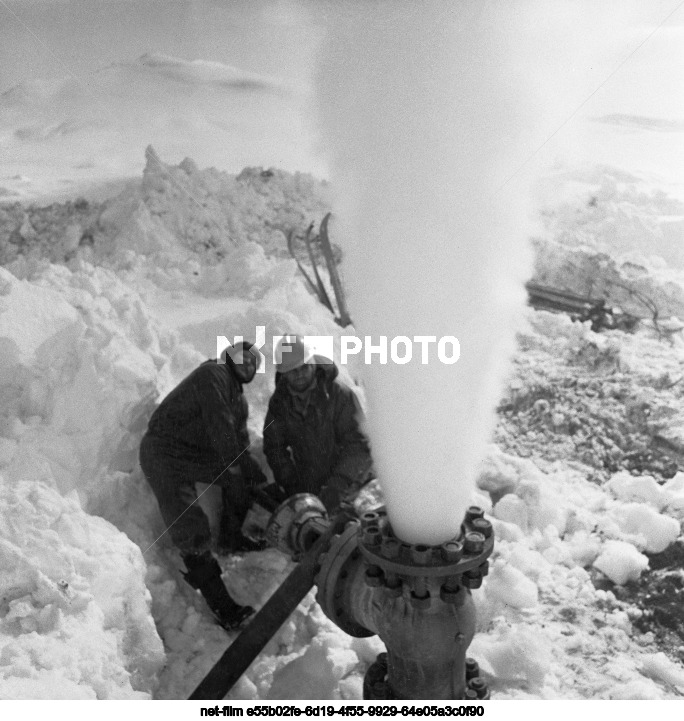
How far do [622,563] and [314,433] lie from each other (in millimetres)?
717

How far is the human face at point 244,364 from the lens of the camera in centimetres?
162

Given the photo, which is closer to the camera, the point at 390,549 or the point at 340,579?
the point at 390,549

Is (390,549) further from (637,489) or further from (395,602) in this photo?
(637,489)

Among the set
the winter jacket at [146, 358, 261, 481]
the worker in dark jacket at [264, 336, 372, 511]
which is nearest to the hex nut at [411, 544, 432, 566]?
the worker in dark jacket at [264, 336, 372, 511]

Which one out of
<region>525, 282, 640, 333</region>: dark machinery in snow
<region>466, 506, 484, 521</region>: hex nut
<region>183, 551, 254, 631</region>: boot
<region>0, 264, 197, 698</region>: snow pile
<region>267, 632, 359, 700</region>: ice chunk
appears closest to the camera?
<region>466, 506, 484, 521</region>: hex nut

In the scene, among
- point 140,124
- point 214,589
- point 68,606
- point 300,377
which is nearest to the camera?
point 68,606

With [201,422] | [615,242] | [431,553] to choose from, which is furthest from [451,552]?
[615,242]

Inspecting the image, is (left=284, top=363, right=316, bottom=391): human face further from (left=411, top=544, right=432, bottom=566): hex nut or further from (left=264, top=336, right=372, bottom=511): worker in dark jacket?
(left=411, top=544, right=432, bottom=566): hex nut

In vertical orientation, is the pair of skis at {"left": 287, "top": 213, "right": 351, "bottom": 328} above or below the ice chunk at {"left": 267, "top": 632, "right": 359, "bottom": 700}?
above

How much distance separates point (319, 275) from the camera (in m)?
1.80

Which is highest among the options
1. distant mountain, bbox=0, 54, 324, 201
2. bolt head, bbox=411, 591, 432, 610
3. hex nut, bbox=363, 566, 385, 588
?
distant mountain, bbox=0, 54, 324, 201

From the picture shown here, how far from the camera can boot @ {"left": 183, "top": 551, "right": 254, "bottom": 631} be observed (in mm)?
1484

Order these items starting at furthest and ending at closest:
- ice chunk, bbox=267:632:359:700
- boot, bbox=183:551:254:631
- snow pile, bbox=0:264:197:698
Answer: boot, bbox=183:551:254:631, ice chunk, bbox=267:632:359:700, snow pile, bbox=0:264:197:698
